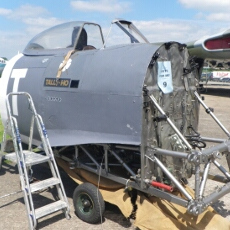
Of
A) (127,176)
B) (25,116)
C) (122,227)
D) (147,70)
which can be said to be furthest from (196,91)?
(25,116)

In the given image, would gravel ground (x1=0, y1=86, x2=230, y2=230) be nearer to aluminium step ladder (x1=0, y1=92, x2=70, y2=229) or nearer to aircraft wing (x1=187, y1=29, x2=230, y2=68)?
aluminium step ladder (x1=0, y1=92, x2=70, y2=229)

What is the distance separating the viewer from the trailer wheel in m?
4.16

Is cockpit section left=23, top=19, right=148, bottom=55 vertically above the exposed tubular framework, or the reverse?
cockpit section left=23, top=19, right=148, bottom=55

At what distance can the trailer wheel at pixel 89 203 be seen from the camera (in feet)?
13.6

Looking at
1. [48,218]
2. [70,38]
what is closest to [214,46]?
[70,38]

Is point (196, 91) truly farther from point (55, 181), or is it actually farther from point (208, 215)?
point (55, 181)

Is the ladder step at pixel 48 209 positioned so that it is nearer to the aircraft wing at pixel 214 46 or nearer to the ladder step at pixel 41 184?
the ladder step at pixel 41 184

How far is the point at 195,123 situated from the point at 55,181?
2.30m

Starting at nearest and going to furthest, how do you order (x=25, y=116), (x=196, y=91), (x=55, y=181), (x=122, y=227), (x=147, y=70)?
(x=147, y=70) < (x=122, y=227) < (x=55, y=181) < (x=196, y=91) < (x=25, y=116)

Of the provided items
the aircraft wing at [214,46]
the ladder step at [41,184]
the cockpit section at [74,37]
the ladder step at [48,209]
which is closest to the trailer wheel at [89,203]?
the ladder step at [48,209]

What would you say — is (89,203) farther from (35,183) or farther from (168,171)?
(168,171)

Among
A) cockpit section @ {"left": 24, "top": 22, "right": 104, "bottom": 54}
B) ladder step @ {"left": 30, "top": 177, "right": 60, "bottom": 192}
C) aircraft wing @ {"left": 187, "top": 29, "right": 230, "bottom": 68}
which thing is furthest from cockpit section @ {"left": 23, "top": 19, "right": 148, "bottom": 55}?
aircraft wing @ {"left": 187, "top": 29, "right": 230, "bottom": 68}

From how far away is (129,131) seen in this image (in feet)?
12.6

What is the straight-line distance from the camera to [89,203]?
14.0ft
